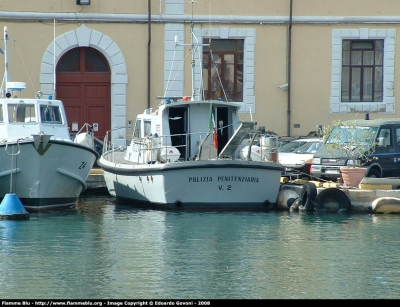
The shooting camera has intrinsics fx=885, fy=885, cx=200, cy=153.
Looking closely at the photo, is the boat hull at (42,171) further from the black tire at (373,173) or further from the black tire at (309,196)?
the black tire at (373,173)

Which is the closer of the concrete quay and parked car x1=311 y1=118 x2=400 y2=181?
the concrete quay

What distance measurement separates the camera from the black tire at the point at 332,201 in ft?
61.0

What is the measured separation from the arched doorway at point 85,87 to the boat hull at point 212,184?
935 centimetres

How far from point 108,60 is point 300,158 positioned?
8.43 m

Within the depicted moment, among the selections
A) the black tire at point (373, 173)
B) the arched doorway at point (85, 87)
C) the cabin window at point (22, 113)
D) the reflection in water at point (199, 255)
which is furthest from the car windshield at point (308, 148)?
the arched doorway at point (85, 87)

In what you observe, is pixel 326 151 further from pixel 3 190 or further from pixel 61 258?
pixel 61 258

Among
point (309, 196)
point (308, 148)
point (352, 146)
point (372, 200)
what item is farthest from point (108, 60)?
point (372, 200)

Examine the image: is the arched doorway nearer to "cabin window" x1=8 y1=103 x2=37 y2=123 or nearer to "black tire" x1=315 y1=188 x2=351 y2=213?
"cabin window" x1=8 y1=103 x2=37 y2=123

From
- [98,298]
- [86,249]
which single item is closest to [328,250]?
[86,249]

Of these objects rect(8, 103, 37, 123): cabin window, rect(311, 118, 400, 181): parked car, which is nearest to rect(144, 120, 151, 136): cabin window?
rect(8, 103, 37, 123): cabin window

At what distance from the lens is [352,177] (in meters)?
19.3

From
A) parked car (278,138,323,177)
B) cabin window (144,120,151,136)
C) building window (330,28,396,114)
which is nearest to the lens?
cabin window (144,120,151,136)

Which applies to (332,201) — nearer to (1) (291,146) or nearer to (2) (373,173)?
(2) (373,173)

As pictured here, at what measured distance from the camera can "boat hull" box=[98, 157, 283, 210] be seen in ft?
60.6
